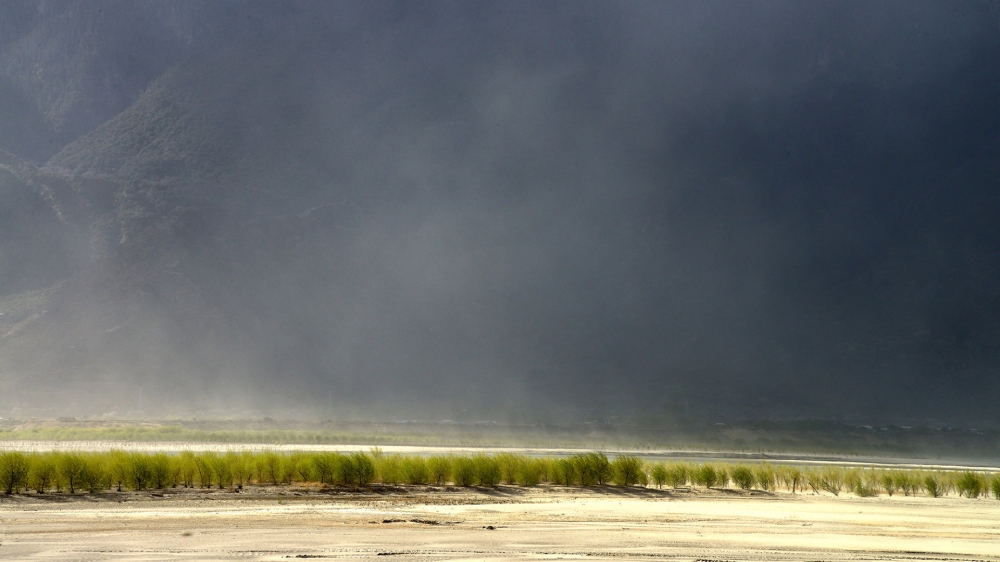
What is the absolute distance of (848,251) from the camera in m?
115

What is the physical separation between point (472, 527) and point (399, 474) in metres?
7.95

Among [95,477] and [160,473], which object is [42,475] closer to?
[95,477]

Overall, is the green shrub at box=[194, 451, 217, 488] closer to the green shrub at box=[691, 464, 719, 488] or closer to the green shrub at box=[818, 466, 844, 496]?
the green shrub at box=[691, 464, 719, 488]

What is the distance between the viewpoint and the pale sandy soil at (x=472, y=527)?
1396 centimetres

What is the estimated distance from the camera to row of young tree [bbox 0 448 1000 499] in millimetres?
20500

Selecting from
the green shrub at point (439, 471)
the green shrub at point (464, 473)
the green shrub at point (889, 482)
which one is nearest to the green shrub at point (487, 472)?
the green shrub at point (464, 473)

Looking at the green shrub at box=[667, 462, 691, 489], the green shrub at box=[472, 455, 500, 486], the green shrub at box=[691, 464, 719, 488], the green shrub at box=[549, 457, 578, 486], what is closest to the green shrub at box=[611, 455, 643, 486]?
the green shrub at box=[667, 462, 691, 489]

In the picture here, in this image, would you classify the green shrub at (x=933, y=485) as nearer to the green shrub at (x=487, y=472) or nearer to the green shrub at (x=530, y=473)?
the green shrub at (x=530, y=473)

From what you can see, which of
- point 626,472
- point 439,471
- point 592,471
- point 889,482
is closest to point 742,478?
point 626,472

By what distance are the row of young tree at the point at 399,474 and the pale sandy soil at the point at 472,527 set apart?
47.1 inches

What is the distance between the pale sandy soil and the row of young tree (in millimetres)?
1196

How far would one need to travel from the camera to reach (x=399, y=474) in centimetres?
2402

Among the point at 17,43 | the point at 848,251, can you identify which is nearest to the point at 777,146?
the point at 848,251

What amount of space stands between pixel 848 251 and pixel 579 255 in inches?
1535
